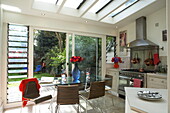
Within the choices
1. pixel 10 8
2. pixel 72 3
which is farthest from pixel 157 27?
pixel 10 8

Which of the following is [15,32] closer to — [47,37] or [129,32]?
[47,37]

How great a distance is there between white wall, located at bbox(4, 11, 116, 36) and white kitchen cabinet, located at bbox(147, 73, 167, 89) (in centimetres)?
239

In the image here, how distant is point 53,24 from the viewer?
134 inches

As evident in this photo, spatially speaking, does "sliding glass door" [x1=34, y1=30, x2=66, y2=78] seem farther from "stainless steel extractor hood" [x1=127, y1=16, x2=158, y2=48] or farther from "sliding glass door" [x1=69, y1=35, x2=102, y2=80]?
"stainless steel extractor hood" [x1=127, y1=16, x2=158, y2=48]

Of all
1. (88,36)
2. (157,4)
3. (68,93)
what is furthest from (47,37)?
(157,4)

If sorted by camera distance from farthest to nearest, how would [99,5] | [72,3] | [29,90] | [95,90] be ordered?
[99,5] < [72,3] < [29,90] < [95,90]

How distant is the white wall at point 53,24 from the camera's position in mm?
2922

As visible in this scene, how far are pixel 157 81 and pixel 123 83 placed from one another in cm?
108

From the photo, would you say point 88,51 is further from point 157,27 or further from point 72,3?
point 157,27

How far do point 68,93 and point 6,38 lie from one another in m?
2.33

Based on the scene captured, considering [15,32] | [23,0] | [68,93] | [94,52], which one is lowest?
[68,93]

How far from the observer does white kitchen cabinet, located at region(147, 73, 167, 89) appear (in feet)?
8.29

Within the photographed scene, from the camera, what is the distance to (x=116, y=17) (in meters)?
3.89

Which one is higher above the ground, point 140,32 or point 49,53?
point 140,32
